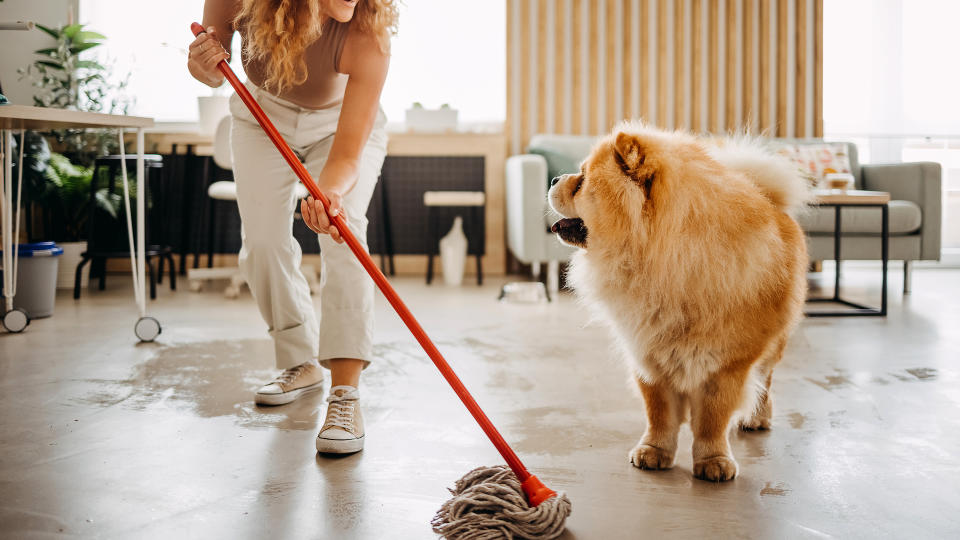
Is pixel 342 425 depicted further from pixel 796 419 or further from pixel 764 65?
pixel 764 65

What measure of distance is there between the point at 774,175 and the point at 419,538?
1.00m

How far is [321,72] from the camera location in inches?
69.5

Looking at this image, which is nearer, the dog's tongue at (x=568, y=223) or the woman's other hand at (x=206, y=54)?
the dog's tongue at (x=568, y=223)

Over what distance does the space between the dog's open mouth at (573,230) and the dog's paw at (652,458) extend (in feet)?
1.45

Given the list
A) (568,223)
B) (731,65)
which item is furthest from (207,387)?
(731,65)

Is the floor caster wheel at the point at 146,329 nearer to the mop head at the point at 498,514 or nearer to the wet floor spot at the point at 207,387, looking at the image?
the wet floor spot at the point at 207,387

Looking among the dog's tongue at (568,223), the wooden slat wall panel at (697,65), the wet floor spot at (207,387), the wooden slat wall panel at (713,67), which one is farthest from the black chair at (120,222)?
the wooden slat wall panel at (713,67)

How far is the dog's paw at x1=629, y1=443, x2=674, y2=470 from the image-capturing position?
1513mm

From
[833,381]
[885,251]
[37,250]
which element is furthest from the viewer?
[885,251]

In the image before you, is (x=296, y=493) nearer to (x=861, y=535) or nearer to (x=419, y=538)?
(x=419, y=538)

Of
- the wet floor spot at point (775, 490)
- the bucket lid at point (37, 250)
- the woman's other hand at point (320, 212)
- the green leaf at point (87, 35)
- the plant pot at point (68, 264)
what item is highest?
the green leaf at point (87, 35)

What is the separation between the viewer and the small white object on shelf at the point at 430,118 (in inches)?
205

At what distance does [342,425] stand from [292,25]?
88 centimetres

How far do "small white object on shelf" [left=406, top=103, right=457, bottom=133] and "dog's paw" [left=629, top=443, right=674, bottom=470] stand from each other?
399 cm
